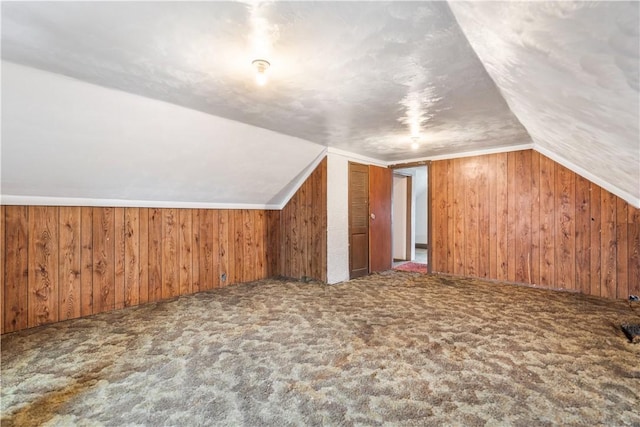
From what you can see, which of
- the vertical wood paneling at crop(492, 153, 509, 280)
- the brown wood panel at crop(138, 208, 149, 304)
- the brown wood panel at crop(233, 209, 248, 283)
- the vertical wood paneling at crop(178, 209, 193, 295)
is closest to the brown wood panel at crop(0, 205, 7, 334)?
the brown wood panel at crop(138, 208, 149, 304)

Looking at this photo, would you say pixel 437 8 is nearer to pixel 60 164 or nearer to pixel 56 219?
pixel 60 164

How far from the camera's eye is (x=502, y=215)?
14.5 feet

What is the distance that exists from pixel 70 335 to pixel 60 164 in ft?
4.90

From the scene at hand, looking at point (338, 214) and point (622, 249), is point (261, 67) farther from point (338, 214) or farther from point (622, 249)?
point (622, 249)

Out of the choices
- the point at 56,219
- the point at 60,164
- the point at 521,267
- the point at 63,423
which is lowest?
the point at 63,423

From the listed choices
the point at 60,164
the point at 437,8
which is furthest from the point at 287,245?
the point at 437,8

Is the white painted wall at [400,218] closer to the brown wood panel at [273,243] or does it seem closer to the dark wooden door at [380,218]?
the dark wooden door at [380,218]

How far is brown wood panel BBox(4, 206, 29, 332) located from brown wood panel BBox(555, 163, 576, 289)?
19.6 feet

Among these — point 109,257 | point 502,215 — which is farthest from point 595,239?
→ point 109,257

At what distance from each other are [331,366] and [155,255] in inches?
107

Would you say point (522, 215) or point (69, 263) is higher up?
point (522, 215)

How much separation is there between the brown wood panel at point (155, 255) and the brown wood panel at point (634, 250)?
5.59 m

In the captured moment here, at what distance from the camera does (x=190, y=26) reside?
5.13 ft

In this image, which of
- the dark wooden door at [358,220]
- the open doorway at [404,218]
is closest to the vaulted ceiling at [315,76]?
the dark wooden door at [358,220]
